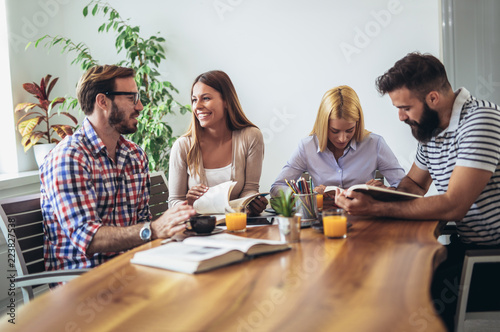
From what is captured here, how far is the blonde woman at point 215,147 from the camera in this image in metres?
2.81

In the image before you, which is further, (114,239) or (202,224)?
(114,239)

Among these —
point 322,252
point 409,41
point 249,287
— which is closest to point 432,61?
point 322,252

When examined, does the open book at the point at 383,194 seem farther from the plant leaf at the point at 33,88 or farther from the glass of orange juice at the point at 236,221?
the plant leaf at the point at 33,88

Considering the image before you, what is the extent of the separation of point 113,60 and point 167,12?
0.70 metres

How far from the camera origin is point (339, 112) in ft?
9.03

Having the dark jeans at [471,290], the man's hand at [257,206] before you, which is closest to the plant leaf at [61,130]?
the man's hand at [257,206]

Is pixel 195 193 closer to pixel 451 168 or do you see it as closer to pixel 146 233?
pixel 146 233

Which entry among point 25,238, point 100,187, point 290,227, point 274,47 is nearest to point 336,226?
point 290,227

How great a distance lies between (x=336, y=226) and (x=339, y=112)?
4.05 ft

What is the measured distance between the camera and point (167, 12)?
441 cm

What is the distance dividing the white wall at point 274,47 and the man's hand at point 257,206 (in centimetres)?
193

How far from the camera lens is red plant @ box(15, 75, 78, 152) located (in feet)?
12.8

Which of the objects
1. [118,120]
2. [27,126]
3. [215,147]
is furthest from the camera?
[27,126]

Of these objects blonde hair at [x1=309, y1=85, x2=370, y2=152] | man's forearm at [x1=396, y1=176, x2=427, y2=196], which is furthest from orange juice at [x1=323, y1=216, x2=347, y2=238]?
blonde hair at [x1=309, y1=85, x2=370, y2=152]
